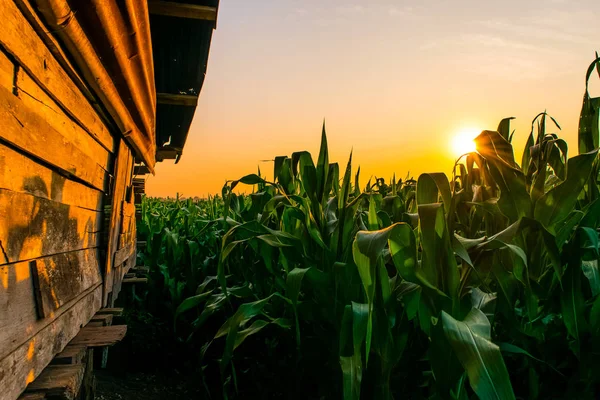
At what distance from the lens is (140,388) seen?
4.27 metres

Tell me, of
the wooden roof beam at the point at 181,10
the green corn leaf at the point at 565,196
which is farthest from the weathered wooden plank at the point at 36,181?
the wooden roof beam at the point at 181,10

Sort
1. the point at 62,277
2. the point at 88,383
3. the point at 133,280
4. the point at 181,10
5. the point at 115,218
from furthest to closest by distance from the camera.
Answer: the point at 133,280, the point at 181,10, the point at 115,218, the point at 88,383, the point at 62,277

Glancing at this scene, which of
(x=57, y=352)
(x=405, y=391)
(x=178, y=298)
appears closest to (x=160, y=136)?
(x=178, y=298)

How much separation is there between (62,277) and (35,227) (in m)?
0.45

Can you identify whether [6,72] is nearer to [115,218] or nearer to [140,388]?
[115,218]

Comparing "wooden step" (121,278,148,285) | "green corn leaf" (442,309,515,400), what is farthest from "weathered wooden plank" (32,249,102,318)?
"wooden step" (121,278,148,285)

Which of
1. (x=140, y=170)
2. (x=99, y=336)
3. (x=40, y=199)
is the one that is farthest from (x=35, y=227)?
(x=140, y=170)

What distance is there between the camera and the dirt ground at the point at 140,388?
4.01 m

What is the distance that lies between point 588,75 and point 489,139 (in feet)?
1.58

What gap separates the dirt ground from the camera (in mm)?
4012

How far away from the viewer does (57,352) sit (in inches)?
84.7

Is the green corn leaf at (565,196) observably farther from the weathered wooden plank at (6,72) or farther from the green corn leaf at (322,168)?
the weathered wooden plank at (6,72)

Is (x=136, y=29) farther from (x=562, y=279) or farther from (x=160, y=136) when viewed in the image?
(x=160, y=136)

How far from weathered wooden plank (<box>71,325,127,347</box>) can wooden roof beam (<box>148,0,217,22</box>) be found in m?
2.45
